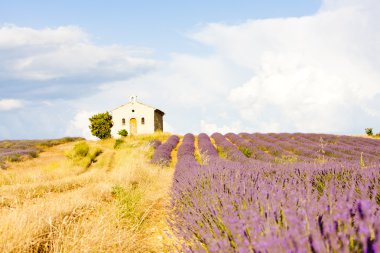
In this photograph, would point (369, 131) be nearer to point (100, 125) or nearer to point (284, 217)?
Answer: point (100, 125)

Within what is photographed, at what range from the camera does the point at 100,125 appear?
1182 inches

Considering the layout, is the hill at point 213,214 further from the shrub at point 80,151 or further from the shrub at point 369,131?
the shrub at point 369,131

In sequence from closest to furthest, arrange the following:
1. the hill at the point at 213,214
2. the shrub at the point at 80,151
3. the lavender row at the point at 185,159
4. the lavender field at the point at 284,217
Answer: the lavender field at the point at 284,217 → the hill at the point at 213,214 → the lavender row at the point at 185,159 → the shrub at the point at 80,151

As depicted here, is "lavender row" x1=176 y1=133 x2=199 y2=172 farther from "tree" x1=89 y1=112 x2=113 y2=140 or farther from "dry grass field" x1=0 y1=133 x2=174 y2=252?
"tree" x1=89 y1=112 x2=113 y2=140

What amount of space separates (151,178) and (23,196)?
278 cm

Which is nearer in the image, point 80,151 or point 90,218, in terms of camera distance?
point 90,218

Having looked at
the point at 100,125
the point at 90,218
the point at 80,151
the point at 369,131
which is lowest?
the point at 90,218

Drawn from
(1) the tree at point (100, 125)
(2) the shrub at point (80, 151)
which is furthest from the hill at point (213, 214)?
(1) the tree at point (100, 125)

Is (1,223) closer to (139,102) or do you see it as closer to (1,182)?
(1,182)

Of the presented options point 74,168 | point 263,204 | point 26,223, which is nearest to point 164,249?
point 26,223

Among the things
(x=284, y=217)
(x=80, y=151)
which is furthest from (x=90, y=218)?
(x=80, y=151)

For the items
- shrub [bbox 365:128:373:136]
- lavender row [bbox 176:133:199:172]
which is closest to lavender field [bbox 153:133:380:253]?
lavender row [bbox 176:133:199:172]

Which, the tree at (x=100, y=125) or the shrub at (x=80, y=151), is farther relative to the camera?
the tree at (x=100, y=125)

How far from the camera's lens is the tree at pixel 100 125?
98.1ft
